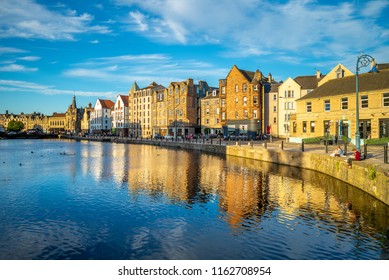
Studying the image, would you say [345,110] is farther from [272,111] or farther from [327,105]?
[272,111]

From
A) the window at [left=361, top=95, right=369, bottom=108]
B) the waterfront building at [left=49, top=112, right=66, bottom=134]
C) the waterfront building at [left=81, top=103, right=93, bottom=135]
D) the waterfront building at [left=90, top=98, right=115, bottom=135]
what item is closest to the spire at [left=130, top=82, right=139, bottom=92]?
the waterfront building at [left=90, top=98, right=115, bottom=135]

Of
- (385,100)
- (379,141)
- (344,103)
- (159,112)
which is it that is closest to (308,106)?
(344,103)

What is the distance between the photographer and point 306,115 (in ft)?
157

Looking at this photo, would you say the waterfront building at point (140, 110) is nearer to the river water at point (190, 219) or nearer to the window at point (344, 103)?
the window at point (344, 103)

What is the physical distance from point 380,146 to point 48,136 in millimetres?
142861

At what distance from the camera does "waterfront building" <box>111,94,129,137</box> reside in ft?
405

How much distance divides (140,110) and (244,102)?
2020 inches

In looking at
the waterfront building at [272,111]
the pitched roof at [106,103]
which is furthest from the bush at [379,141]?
the pitched roof at [106,103]

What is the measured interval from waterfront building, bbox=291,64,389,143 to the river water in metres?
17.3

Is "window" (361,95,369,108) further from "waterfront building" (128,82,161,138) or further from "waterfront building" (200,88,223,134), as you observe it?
"waterfront building" (128,82,161,138)

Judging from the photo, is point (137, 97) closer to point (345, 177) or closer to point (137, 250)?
point (345, 177)

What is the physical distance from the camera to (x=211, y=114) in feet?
278

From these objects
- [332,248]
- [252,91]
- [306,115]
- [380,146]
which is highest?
[252,91]
